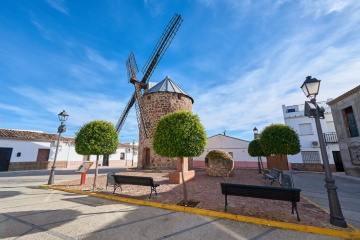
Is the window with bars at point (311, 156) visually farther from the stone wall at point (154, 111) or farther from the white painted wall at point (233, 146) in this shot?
the stone wall at point (154, 111)

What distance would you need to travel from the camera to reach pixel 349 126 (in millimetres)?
12922

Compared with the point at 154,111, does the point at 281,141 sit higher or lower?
lower

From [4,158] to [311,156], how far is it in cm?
3705

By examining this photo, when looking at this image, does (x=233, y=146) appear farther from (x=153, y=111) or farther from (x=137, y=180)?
(x=137, y=180)

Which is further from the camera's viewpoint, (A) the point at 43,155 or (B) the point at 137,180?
(A) the point at 43,155

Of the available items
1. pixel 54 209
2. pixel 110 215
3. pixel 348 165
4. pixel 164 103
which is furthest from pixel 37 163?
pixel 348 165

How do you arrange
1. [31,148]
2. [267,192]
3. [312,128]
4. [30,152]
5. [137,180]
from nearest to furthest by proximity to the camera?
[267,192], [137,180], [312,128], [30,152], [31,148]

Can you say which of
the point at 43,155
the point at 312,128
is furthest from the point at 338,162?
the point at 43,155

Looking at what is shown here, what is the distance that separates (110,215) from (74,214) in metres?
1.11

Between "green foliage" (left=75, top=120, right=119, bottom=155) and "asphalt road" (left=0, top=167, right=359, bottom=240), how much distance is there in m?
2.91

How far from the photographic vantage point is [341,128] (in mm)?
13469

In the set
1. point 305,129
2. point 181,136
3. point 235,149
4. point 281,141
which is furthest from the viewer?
point 235,149

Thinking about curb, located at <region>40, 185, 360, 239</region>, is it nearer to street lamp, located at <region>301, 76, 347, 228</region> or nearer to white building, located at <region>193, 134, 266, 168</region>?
street lamp, located at <region>301, 76, 347, 228</region>

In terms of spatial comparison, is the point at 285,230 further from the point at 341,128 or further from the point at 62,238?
the point at 341,128
